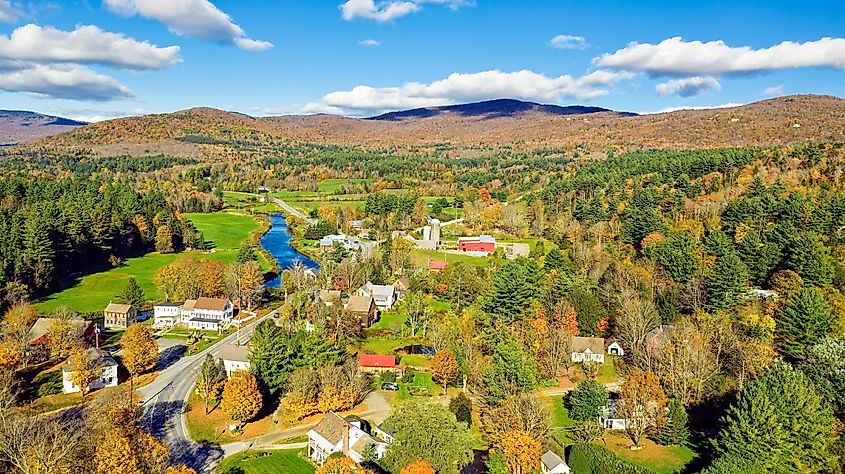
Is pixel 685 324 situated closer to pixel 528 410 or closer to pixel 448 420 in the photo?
pixel 528 410

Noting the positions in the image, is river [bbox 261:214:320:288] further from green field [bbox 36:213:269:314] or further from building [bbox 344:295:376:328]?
building [bbox 344:295:376:328]

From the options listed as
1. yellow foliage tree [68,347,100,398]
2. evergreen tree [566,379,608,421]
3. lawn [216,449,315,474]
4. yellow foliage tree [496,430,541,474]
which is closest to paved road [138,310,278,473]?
lawn [216,449,315,474]

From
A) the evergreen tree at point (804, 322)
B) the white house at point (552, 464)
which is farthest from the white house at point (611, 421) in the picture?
the evergreen tree at point (804, 322)

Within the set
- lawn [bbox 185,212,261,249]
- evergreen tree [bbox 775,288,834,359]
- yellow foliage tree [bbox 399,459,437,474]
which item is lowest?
lawn [bbox 185,212,261,249]

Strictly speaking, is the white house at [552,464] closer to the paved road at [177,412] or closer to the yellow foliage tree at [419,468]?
the yellow foliage tree at [419,468]

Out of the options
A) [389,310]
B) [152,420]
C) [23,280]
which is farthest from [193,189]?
[152,420]

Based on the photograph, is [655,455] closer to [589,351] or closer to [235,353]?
[589,351]
